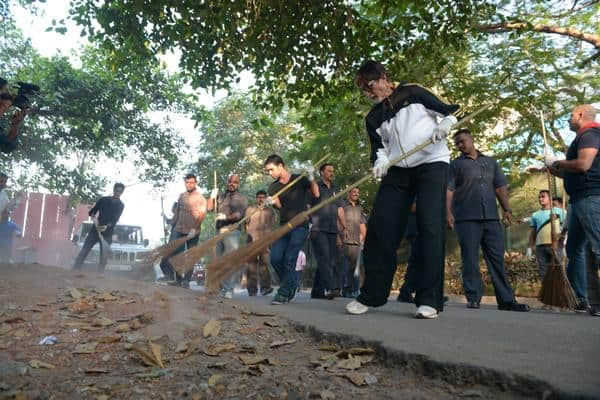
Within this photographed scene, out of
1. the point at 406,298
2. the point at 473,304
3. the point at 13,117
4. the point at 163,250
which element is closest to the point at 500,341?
the point at 473,304

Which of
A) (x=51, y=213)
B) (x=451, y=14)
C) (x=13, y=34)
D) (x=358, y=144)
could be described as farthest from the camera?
(x=51, y=213)

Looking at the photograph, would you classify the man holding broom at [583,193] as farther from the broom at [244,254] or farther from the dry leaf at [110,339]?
the dry leaf at [110,339]

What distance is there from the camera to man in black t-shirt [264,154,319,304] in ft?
21.4

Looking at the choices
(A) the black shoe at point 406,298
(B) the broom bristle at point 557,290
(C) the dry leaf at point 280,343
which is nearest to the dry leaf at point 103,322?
(C) the dry leaf at point 280,343

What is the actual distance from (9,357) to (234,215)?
552 cm

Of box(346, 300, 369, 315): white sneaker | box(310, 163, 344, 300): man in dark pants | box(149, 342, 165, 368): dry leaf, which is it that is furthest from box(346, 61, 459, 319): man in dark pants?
box(310, 163, 344, 300): man in dark pants

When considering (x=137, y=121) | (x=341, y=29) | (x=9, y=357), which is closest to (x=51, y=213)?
(x=137, y=121)

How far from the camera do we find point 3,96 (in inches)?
246

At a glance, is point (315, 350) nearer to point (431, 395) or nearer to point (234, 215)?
point (431, 395)

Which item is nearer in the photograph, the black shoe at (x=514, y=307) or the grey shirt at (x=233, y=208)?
the black shoe at (x=514, y=307)

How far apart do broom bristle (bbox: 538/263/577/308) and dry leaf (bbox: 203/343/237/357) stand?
381 cm

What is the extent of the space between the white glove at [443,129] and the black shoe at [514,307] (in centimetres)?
243

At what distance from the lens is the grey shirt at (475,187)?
5.83m

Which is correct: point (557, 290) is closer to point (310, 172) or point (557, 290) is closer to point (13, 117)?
point (310, 172)
